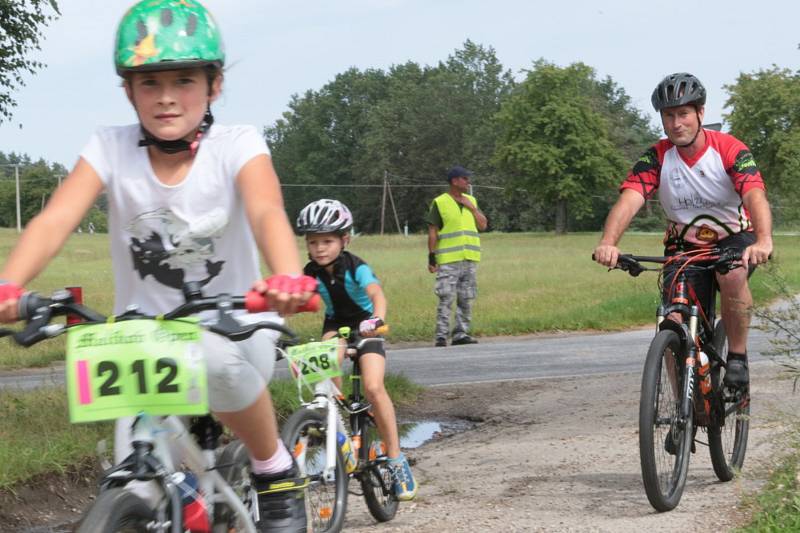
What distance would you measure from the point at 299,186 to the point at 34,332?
116002mm

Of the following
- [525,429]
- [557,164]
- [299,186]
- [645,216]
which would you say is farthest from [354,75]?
[525,429]

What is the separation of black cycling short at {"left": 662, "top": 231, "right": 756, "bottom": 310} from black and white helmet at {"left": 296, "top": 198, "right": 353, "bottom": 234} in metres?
1.72

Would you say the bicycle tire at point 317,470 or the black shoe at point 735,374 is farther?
the black shoe at point 735,374

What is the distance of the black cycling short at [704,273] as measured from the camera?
21.5 feet

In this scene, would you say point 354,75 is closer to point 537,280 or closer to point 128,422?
point 537,280

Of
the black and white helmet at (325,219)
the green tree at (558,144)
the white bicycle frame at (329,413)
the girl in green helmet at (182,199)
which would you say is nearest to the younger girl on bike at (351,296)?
the black and white helmet at (325,219)

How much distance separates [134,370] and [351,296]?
11.2 ft

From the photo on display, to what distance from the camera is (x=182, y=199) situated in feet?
12.3

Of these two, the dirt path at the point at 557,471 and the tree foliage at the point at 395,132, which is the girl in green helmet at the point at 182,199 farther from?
the tree foliage at the point at 395,132

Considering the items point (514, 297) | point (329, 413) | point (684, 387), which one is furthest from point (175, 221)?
point (514, 297)

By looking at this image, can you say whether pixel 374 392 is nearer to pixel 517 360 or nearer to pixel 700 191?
pixel 700 191

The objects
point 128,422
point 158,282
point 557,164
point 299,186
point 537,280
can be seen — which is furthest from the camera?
point 299,186

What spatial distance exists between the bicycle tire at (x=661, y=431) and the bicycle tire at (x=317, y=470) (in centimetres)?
146

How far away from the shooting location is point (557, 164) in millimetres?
88562
